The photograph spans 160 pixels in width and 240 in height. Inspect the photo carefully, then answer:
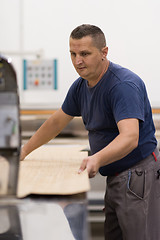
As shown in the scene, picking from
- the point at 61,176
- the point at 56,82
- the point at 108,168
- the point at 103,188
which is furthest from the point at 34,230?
the point at 56,82

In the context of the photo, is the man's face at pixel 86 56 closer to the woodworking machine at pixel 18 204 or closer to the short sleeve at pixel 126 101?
the short sleeve at pixel 126 101

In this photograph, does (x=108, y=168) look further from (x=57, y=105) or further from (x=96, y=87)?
(x=57, y=105)

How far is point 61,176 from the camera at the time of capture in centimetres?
115

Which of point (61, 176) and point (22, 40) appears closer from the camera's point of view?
point (61, 176)

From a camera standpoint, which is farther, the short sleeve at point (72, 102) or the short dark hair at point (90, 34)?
the short sleeve at point (72, 102)

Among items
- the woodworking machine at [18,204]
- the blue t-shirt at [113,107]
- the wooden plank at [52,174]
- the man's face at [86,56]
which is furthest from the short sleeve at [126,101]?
the woodworking machine at [18,204]

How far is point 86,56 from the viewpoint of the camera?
62.6 inches

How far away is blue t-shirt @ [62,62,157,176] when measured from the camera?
1.52 meters

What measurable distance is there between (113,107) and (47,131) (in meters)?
0.40

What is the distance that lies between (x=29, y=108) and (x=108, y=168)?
1.09 m

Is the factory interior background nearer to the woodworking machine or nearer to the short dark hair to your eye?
the short dark hair

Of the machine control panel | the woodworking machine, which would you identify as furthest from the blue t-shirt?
the machine control panel

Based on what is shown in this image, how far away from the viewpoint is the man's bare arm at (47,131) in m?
1.64

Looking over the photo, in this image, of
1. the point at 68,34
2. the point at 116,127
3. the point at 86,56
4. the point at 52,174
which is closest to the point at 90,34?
the point at 86,56
